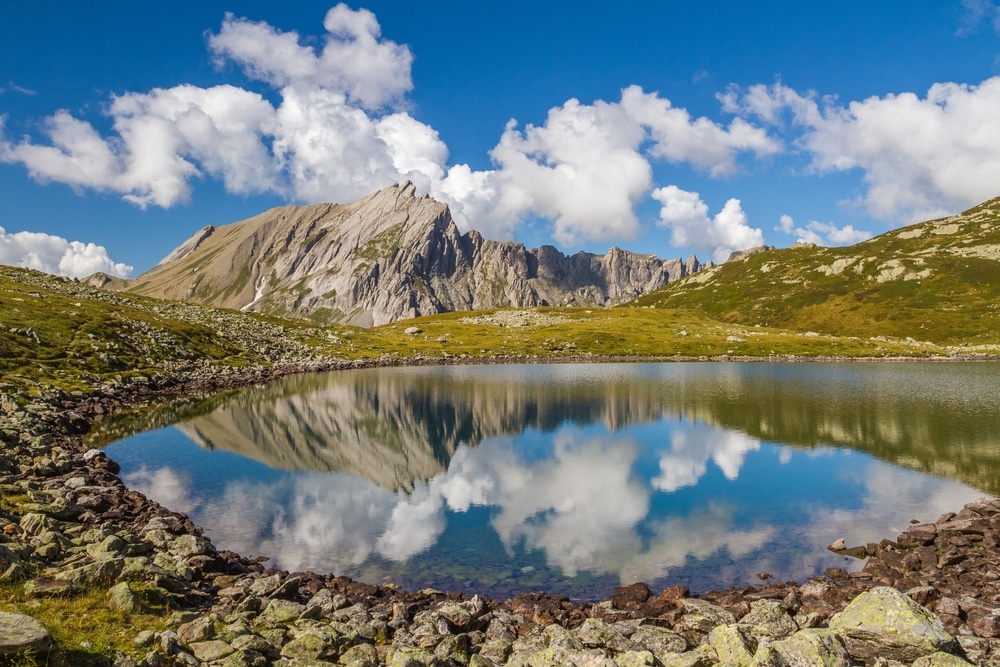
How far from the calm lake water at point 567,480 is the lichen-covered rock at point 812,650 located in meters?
9.65

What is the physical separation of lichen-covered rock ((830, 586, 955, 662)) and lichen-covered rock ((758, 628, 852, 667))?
1329 millimetres

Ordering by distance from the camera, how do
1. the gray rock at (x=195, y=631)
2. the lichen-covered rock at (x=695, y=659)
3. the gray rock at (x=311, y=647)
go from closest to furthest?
the gray rock at (x=195, y=631)
the lichen-covered rock at (x=695, y=659)
the gray rock at (x=311, y=647)

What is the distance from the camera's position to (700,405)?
257 ft

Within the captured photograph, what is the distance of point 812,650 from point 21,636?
62.2 ft

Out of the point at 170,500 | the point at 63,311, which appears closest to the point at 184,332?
the point at 63,311

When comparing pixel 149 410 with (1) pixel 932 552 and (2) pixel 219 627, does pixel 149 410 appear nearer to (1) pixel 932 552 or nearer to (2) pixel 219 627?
(2) pixel 219 627

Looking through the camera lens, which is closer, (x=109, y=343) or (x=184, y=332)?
(x=109, y=343)

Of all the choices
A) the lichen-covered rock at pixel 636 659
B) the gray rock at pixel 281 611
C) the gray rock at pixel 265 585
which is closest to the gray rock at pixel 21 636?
the gray rock at pixel 281 611

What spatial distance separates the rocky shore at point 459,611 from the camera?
15.2 metres

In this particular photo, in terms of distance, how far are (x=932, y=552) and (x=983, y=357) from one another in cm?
17126

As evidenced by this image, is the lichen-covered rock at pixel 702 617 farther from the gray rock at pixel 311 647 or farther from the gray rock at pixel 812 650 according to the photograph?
the gray rock at pixel 311 647

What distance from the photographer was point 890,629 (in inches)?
641

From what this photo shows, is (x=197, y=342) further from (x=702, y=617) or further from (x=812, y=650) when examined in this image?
(x=812, y=650)

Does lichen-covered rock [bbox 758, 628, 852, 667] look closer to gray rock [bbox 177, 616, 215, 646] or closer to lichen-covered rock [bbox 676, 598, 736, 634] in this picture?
lichen-covered rock [bbox 676, 598, 736, 634]
